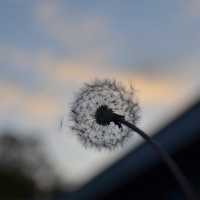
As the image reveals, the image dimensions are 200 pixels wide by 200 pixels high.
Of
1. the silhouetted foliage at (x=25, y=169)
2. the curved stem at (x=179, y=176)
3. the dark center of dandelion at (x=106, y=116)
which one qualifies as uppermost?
the silhouetted foliage at (x=25, y=169)

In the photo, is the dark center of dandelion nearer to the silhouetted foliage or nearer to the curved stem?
the curved stem

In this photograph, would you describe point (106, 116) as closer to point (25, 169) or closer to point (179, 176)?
point (179, 176)

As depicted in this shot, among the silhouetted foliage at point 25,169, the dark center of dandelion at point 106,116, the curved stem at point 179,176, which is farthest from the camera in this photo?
the silhouetted foliage at point 25,169

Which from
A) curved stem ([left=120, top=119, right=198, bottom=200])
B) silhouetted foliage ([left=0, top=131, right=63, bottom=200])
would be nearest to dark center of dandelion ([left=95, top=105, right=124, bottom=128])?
curved stem ([left=120, top=119, right=198, bottom=200])

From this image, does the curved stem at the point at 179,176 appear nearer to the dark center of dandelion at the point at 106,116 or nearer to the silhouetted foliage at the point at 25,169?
the dark center of dandelion at the point at 106,116

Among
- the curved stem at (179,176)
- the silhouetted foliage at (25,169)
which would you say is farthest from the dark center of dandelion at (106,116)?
the silhouetted foliage at (25,169)

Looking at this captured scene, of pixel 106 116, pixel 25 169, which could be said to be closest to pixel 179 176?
pixel 106 116

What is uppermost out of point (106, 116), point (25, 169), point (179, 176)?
point (25, 169)

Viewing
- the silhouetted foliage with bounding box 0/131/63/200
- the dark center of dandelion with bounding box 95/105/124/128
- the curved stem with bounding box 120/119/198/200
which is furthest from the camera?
the silhouetted foliage with bounding box 0/131/63/200

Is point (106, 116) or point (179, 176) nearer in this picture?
point (179, 176)
